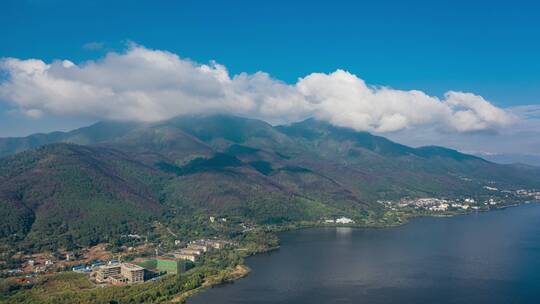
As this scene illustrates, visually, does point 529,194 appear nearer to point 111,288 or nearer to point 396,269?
point 396,269

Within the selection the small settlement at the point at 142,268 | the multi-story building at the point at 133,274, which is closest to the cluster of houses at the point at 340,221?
the small settlement at the point at 142,268

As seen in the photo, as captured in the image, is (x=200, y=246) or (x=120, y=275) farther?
(x=200, y=246)

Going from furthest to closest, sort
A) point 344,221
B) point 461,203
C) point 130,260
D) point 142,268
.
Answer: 1. point 461,203
2. point 344,221
3. point 130,260
4. point 142,268

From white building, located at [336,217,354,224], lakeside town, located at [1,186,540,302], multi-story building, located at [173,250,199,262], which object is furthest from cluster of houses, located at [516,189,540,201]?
multi-story building, located at [173,250,199,262]

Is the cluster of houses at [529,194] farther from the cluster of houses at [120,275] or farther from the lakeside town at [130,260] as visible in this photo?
the cluster of houses at [120,275]

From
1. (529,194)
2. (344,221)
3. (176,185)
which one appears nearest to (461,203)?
(529,194)

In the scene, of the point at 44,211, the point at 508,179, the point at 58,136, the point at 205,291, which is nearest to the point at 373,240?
the point at 205,291
